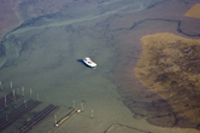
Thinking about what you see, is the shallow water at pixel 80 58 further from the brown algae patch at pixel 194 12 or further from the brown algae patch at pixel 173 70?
the brown algae patch at pixel 194 12

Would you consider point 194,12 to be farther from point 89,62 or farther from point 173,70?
point 89,62

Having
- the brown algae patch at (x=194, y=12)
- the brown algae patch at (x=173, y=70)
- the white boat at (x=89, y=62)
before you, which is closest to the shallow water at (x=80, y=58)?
the white boat at (x=89, y=62)

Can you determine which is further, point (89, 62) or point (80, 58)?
point (80, 58)

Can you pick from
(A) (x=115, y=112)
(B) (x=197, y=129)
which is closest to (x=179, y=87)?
(B) (x=197, y=129)

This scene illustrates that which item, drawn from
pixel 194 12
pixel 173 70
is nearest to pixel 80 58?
pixel 173 70

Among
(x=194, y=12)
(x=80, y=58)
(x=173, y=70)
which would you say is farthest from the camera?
(x=194, y=12)

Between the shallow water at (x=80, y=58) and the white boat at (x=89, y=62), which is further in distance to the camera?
the white boat at (x=89, y=62)
